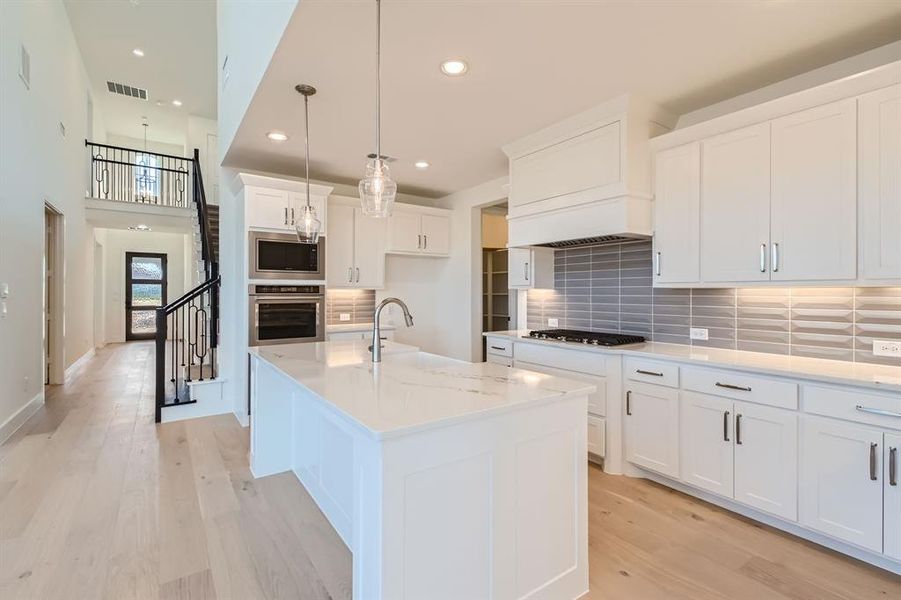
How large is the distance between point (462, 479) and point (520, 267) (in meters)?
2.95

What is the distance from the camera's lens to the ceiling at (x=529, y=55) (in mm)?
1999

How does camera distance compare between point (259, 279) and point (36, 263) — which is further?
point (36, 263)

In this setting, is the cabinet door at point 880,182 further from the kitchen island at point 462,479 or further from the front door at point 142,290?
the front door at point 142,290

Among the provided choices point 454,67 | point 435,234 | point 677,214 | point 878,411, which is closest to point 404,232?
point 435,234

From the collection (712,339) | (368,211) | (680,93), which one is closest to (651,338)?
(712,339)

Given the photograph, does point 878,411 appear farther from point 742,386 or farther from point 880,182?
point 880,182

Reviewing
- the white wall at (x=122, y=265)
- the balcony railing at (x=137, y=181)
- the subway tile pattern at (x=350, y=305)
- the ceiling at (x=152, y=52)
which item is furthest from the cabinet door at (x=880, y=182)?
the white wall at (x=122, y=265)

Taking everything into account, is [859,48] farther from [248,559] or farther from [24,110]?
[24,110]

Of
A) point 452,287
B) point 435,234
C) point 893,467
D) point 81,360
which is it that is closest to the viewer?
point 893,467

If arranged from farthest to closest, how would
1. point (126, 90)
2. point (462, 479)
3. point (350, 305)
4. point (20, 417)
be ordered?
point (126, 90)
point (350, 305)
point (20, 417)
point (462, 479)

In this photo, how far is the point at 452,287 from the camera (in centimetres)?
545

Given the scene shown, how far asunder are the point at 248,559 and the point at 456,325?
3621mm

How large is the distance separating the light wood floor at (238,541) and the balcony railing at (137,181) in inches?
257

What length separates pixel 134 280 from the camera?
10.6 m
